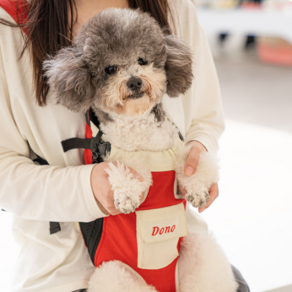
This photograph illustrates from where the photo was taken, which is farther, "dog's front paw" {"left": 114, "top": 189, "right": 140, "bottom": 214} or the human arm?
the human arm

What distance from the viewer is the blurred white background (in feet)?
3.95

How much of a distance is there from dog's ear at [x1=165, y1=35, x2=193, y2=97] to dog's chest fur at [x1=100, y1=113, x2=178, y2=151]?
0.11 m

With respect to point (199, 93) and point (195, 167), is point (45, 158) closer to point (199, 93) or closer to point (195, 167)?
point (195, 167)

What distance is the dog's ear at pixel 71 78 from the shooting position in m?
0.75

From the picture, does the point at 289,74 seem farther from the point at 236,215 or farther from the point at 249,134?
the point at 236,215

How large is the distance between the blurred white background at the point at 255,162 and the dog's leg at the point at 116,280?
352mm

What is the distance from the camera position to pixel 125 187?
0.78m

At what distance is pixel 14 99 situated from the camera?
87cm

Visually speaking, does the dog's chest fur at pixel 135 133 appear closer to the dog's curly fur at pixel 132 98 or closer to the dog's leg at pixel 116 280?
the dog's curly fur at pixel 132 98

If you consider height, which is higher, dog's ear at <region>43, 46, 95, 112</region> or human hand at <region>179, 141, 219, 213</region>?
dog's ear at <region>43, 46, 95, 112</region>

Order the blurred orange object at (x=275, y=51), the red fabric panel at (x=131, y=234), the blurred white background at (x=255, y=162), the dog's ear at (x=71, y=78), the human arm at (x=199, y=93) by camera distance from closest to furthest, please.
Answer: the dog's ear at (x=71, y=78), the red fabric panel at (x=131, y=234), the human arm at (x=199, y=93), the blurred white background at (x=255, y=162), the blurred orange object at (x=275, y=51)

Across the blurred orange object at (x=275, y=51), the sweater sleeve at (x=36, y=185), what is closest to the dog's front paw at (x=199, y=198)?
the sweater sleeve at (x=36, y=185)

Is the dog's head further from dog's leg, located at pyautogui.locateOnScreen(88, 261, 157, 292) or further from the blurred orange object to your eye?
the blurred orange object

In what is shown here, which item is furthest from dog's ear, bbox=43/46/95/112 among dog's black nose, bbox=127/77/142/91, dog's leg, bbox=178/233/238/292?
dog's leg, bbox=178/233/238/292
